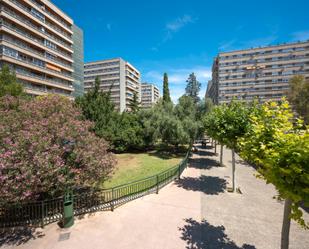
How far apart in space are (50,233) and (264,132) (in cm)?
820

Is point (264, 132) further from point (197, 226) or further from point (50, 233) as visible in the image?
point (50, 233)

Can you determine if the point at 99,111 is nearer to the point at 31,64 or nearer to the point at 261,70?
the point at 31,64

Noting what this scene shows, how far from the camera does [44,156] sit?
6.27m

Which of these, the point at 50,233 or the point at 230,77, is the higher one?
the point at 230,77

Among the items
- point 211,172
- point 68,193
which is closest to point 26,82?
point 68,193

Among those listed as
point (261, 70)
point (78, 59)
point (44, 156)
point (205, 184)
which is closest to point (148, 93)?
point (78, 59)

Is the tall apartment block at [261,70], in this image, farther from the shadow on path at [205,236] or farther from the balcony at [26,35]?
the shadow on path at [205,236]

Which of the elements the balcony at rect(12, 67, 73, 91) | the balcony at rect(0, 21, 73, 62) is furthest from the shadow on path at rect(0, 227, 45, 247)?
the balcony at rect(0, 21, 73, 62)

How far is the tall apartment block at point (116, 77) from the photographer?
225 ft

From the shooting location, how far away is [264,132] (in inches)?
177

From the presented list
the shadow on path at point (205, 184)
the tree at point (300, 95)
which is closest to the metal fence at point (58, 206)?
the shadow on path at point (205, 184)

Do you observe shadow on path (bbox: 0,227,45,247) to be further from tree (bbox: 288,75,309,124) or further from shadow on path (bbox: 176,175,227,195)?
tree (bbox: 288,75,309,124)

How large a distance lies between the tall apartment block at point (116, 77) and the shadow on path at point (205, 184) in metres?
57.1

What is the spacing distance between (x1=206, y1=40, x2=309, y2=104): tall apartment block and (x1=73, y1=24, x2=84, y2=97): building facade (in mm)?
44125
